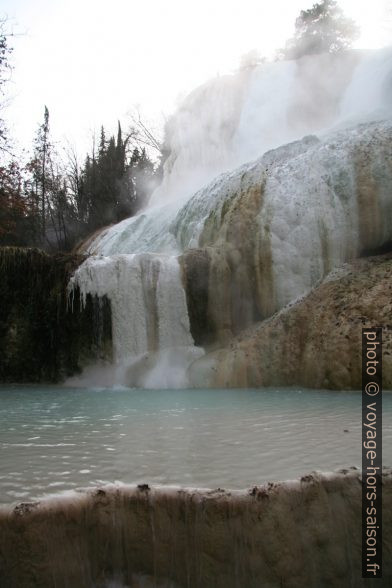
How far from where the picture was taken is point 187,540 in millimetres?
1997

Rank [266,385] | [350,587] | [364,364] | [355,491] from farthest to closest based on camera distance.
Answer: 1. [266,385]
2. [364,364]
3. [355,491]
4. [350,587]

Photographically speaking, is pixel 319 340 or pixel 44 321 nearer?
pixel 319 340

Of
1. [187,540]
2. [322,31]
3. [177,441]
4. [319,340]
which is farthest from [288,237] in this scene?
[322,31]

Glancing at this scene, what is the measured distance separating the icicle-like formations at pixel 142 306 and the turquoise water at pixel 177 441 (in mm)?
2753

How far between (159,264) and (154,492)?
22.7ft

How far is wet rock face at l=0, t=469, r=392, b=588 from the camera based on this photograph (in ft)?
6.27

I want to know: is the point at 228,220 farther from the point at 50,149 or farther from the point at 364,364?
the point at 50,149

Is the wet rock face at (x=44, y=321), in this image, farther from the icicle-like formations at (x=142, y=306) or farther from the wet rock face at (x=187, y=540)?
the wet rock face at (x=187, y=540)

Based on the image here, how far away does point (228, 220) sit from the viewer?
911 centimetres

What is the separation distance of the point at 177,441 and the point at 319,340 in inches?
172

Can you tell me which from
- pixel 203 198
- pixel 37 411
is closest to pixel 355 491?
pixel 37 411

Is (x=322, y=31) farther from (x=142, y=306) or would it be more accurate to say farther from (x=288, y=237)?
(x=142, y=306)

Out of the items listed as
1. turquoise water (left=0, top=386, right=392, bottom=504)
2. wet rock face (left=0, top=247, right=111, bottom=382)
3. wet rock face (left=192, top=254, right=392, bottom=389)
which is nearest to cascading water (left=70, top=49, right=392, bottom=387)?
wet rock face (left=0, top=247, right=111, bottom=382)

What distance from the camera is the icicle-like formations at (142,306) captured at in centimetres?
850
